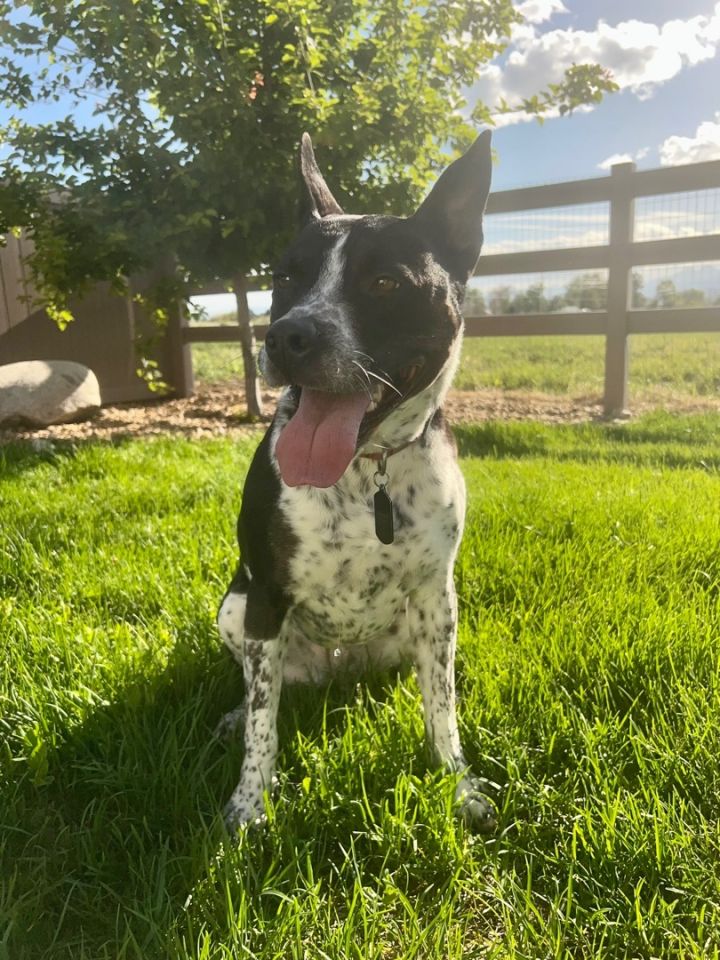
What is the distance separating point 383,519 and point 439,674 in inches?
20.8

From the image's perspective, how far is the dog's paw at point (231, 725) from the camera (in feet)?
7.21

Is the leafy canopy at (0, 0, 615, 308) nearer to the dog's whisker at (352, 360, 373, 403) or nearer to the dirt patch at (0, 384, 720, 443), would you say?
the dirt patch at (0, 384, 720, 443)

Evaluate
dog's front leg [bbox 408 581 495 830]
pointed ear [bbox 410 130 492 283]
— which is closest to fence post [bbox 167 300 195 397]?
pointed ear [bbox 410 130 492 283]

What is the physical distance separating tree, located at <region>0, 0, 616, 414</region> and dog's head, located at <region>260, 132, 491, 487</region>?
11.9ft

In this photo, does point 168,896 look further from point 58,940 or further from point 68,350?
point 68,350

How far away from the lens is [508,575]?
3135mm

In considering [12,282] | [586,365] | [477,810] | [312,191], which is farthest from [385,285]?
[12,282]

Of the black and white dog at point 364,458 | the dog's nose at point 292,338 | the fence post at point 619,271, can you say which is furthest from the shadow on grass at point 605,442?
the dog's nose at point 292,338

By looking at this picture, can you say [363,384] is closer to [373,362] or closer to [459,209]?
[373,362]

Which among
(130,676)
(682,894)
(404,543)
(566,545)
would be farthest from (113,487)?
(682,894)

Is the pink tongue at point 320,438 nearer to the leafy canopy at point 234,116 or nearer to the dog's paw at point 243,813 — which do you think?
the dog's paw at point 243,813

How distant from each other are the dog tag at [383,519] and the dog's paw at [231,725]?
30.2 inches

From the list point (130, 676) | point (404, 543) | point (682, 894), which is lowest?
point (682, 894)

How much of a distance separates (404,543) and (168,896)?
97 centimetres
